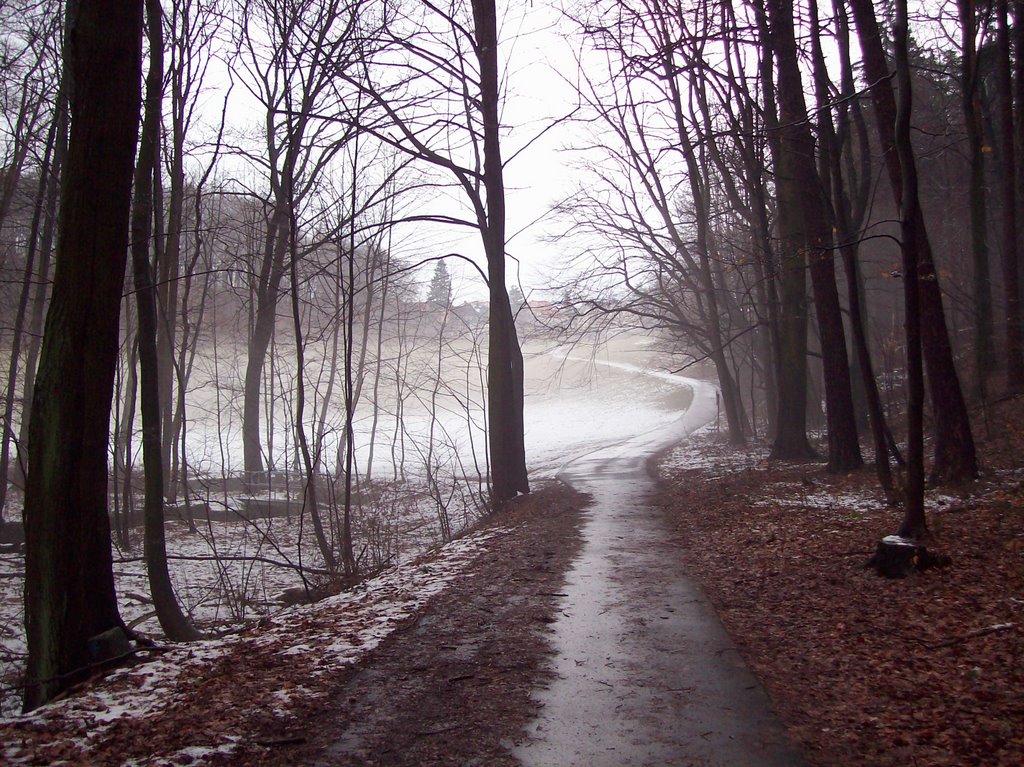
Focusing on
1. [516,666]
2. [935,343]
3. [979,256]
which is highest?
[979,256]

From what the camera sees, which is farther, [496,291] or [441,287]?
[441,287]

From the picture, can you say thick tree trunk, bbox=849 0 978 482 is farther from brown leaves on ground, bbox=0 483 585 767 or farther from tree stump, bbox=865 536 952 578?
brown leaves on ground, bbox=0 483 585 767

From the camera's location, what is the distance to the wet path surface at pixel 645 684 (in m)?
3.79

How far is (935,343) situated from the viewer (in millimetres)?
10695

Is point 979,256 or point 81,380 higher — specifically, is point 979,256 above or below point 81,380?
above

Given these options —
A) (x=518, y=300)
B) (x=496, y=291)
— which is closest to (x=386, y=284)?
(x=496, y=291)

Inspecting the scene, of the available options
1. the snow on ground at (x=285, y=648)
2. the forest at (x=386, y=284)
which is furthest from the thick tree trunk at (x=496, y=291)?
the snow on ground at (x=285, y=648)

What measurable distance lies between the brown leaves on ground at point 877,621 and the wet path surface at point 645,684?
0.76 ft

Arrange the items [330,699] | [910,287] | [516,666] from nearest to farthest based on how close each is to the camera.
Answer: [330,699] < [516,666] < [910,287]

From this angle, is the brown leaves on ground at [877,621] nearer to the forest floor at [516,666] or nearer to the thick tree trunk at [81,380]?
the forest floor at [516,666]

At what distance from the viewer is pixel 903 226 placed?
7.31 metres

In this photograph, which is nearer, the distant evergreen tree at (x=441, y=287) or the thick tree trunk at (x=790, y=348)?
the thick tree trunk at (x=790, y=348)

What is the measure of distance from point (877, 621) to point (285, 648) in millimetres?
4635

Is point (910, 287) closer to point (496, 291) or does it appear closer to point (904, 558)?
point (904, 558)
